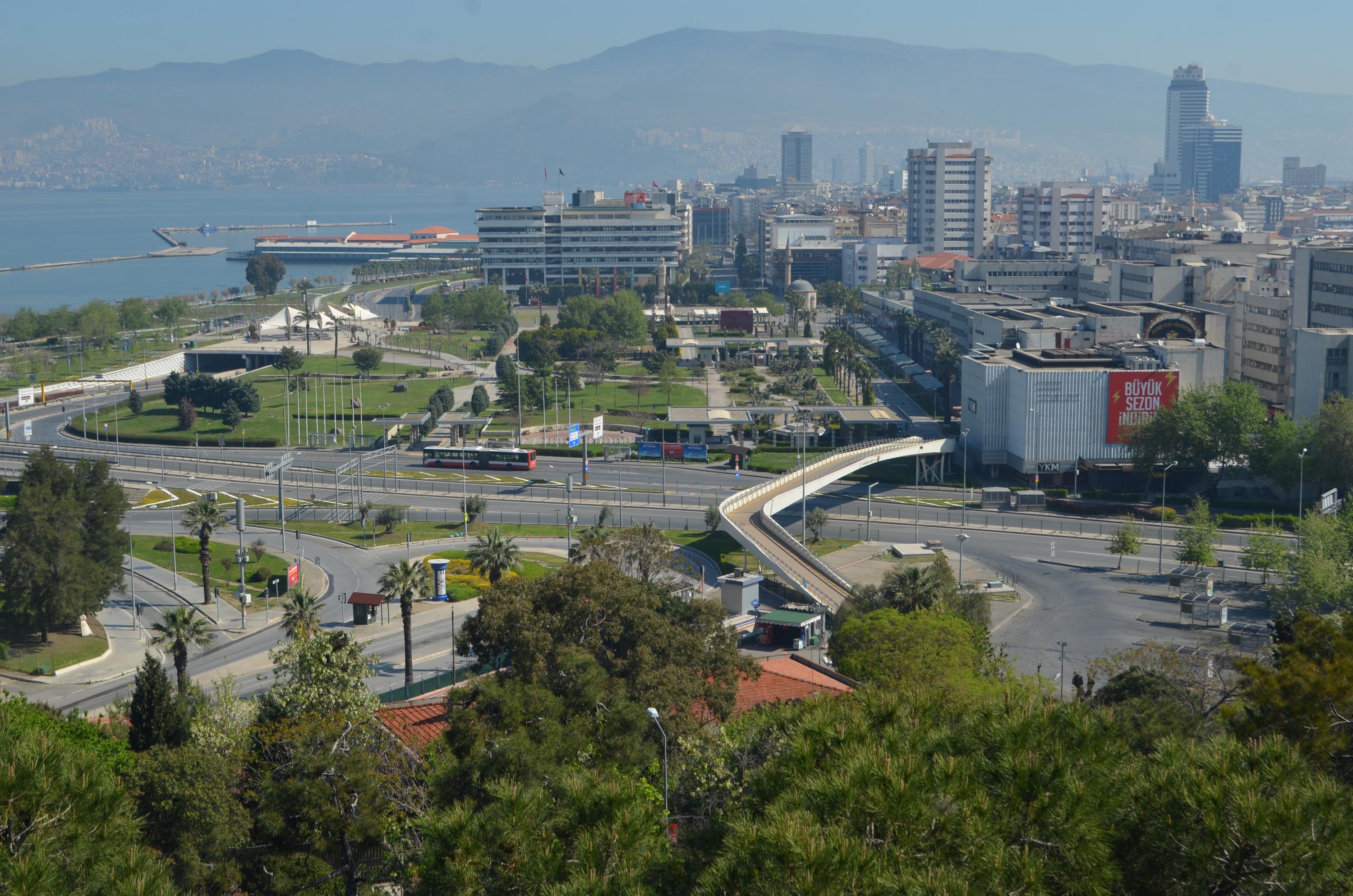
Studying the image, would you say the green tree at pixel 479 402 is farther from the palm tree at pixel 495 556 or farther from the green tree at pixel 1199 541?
the green tree at pixel 1199 541

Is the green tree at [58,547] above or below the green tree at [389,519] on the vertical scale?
above

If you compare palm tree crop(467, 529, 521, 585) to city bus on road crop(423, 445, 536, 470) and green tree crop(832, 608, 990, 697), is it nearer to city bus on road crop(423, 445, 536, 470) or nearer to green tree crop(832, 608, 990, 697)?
green tree crop(832, 608, 990, 697)

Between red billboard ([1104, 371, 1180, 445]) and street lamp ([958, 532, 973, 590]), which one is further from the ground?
red billboard ([1104, 371, 1180, 445])

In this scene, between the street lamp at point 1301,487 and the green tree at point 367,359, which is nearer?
the street lamp at point 1301,487

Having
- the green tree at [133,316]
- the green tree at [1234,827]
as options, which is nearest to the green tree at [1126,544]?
the green tree at [1234,827]

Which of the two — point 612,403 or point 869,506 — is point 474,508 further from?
point 612,403

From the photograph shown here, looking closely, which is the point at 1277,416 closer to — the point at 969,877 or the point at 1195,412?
the point at 1195,412

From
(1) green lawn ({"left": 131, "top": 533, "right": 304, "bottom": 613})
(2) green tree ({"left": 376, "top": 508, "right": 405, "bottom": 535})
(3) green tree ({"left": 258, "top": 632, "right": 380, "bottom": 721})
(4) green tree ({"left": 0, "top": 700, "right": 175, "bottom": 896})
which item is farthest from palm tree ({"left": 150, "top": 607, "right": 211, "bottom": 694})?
(2) green tree ({"left": 376, "top": 508, "right": 405, "bottom": 535})

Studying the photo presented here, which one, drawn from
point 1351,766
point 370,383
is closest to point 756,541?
point 1351,766
